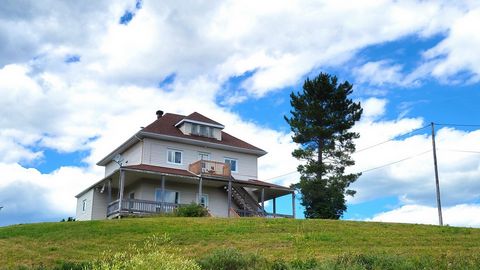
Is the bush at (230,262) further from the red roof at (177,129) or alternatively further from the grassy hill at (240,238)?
the red roof at (177,129)

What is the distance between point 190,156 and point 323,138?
469 inches

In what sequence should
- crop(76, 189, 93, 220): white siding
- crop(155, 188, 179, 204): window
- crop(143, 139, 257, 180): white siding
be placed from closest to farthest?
crop(155, 188, 179, 204): window < crop(143, 139, 257, 180): white siding < crop(76, 189, 93, 220): white siding

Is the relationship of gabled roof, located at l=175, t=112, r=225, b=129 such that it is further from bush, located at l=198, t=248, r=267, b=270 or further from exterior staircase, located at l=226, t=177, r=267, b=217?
bush, located at l=198, t=248, r=267, b=270

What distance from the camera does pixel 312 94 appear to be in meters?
48.1

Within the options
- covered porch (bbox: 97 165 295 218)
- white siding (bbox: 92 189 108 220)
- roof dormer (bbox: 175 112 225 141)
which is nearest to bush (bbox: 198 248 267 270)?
covered porch (bbox: 97 165 295 218)

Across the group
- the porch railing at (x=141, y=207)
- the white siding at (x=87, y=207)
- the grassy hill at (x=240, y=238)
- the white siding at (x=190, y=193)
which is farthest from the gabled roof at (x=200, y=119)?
the grassy hill at (x=240, y=238)

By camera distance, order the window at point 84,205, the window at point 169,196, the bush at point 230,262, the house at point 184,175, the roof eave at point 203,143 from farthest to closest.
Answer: the window at point 84,205
the roof eave at point 203,143
the window at point 169,196
the house at point 184,175
the bush at point 230,262

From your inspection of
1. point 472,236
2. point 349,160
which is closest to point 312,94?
point 349,160

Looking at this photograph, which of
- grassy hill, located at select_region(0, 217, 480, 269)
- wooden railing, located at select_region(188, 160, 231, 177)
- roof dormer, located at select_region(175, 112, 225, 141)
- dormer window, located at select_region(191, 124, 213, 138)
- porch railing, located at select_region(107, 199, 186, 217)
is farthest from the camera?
dormer window, located at select_region(191, 124, 213, 138)

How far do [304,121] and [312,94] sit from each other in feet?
9.12

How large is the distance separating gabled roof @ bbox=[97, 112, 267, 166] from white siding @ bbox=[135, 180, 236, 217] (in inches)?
117

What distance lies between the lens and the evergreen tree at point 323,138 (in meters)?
43.7

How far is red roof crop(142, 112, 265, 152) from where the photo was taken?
128 ft

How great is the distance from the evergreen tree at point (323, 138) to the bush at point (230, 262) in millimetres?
30078
